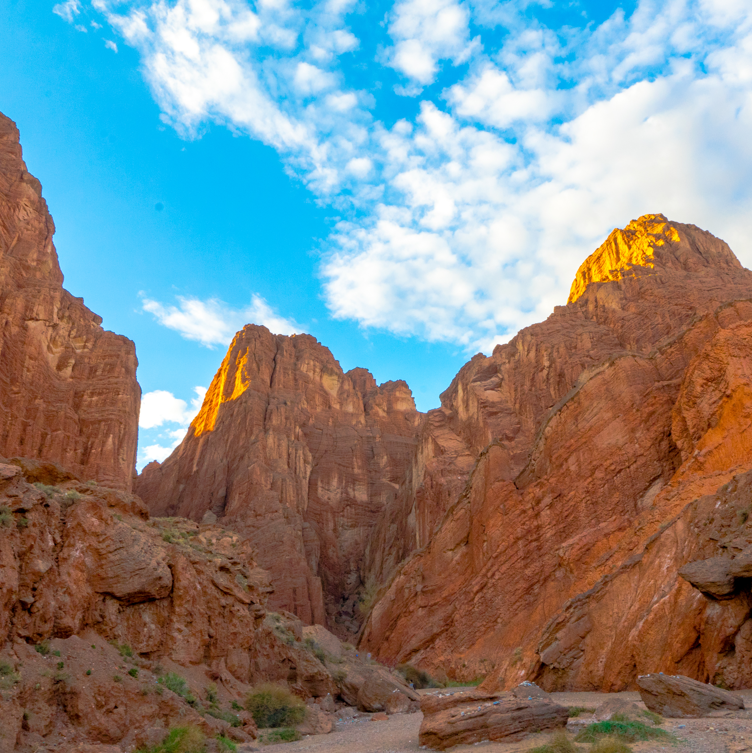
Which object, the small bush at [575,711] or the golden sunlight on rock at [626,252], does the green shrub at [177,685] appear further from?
the golden sunlight on rock at [626,252]

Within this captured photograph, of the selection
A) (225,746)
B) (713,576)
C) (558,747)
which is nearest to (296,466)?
(225,746)

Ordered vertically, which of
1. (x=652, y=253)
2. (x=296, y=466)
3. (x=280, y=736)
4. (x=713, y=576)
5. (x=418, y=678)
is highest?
(x=652, y=253)

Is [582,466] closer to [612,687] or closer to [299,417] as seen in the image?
[612,687]

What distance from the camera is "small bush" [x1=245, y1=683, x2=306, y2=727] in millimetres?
17641

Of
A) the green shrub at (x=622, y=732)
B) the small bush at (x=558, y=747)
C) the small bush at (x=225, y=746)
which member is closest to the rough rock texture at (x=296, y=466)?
the small bush at (x=225, y=746)

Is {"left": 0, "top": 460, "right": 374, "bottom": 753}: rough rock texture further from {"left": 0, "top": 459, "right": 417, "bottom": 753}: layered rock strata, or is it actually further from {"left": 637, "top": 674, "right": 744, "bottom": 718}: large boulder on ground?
{"left": 637, "top": 674, "right": 744, "bottom": 718}: large boulder on ground

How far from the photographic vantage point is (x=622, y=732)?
9227mm

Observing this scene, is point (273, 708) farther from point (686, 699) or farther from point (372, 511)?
point (372, 511)

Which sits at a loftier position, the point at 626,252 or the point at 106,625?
the point at 626,252

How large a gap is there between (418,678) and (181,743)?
1040 inches

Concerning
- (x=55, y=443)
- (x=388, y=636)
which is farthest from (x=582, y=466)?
(x=55, y=443)

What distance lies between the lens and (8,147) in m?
53.1

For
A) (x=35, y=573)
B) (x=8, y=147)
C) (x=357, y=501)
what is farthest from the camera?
(x=357, y=501)

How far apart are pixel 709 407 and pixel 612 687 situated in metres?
17.8
